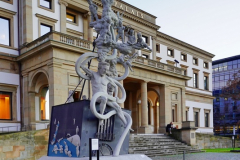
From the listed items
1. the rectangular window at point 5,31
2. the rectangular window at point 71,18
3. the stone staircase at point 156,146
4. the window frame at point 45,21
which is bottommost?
the stone staircase at point 156,146

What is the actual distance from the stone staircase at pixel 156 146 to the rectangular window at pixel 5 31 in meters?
13.7

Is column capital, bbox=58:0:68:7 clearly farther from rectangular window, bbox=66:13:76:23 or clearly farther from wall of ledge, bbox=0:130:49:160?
wall of ledge, bbox=0:130:49:160

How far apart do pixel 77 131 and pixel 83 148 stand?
500 millimetres

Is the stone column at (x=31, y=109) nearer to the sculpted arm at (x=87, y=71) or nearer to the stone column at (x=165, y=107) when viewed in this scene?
the stone column at (x=165, y=107)

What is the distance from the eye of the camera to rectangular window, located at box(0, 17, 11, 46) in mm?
26875

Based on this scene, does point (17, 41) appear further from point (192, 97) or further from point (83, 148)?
point (192, 97)

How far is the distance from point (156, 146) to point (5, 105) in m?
13.2

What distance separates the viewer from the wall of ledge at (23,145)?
1781 cm

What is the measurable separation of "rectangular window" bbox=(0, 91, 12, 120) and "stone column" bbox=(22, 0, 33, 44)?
4.88m

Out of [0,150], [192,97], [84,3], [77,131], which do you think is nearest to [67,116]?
[77,131]

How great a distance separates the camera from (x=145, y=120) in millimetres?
31734

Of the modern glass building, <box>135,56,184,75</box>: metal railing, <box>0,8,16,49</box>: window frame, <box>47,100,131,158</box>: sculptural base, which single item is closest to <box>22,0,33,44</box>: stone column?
<box>0,8,16,49</box>: window frame

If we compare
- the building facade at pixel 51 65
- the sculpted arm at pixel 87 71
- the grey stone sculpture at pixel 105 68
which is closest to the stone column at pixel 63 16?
the building facade at pixel 51 65

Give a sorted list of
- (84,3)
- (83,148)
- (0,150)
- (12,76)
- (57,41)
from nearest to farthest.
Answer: (83,148)
(0,150)
(57,41)
(12,76)
(84,3)
